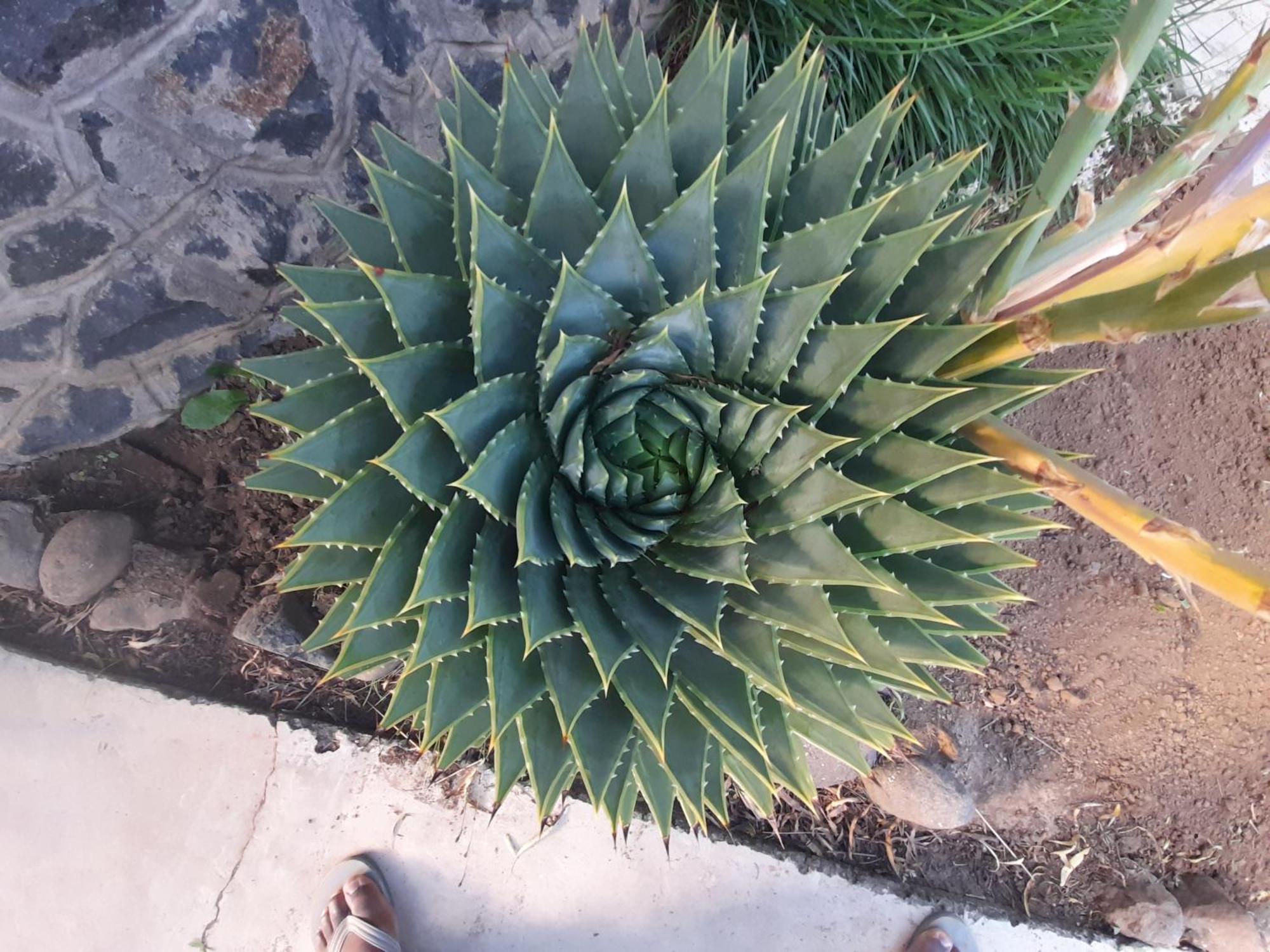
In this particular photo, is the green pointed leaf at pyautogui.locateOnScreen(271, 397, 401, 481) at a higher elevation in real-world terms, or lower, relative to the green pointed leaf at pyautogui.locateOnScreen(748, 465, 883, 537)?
lower

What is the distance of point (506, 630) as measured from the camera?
1.11 meters

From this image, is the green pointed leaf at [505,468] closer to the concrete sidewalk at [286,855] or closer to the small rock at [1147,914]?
the concrete sidewalk at [286,855]

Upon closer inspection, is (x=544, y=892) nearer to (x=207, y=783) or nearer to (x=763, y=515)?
(x=207, y=783)

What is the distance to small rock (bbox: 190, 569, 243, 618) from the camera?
7.38ft

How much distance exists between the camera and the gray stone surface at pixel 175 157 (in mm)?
1513

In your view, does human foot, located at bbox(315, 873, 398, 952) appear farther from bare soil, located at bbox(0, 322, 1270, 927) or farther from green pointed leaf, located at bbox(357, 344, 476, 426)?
green pointed leaf, located at bbox(357, 344, 476, 426)

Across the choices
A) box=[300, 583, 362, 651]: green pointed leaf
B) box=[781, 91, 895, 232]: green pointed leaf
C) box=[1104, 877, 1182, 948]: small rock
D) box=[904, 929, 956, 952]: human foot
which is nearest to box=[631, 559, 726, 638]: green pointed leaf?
box=[300, 583, 362, 651]: green pointed leaf

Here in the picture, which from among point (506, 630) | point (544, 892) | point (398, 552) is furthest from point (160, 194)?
point (544, 892)

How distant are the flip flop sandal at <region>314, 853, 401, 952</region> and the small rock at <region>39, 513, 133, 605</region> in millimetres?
1052

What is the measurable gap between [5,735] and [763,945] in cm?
228

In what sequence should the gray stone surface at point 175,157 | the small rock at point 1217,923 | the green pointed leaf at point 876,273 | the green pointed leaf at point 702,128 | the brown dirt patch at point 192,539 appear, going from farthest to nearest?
the small rock at point 1217,923 → the brown dirt patch at point 192,539 → the gray stone surface at point 175,157 → the green pointed leaf at point 702,128 → the green pointed leaf at point 876,273

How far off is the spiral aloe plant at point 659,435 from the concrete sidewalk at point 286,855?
126 cm

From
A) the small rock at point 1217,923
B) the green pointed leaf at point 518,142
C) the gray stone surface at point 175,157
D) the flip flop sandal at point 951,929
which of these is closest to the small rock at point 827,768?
the flip flop sandal at point 951,929

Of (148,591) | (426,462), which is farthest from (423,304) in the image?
(148,591)
